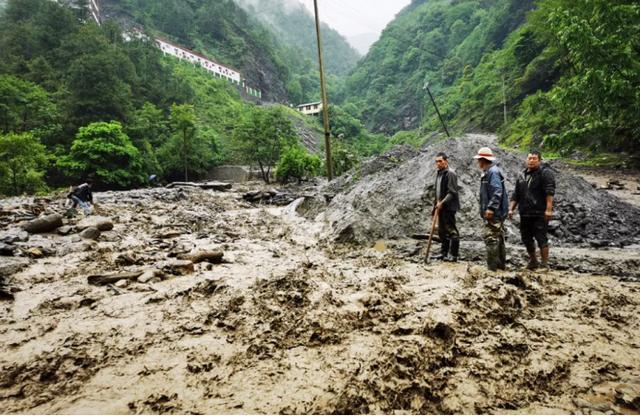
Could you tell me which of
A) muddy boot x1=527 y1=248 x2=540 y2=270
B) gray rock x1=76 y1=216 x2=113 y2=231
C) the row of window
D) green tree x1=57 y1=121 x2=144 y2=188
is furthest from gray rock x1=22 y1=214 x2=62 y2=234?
the row of window

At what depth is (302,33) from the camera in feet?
591

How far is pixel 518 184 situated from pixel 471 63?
7870 centimetres

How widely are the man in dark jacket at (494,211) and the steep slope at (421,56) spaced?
238ft

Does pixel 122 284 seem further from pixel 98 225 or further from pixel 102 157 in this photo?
pixel 102 157

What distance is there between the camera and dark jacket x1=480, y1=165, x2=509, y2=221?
494cm

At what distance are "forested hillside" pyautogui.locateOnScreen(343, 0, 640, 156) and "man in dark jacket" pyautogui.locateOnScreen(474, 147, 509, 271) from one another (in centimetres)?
818

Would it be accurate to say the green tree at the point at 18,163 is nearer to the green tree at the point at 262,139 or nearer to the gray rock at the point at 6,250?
the gray rock at the point at 6,250

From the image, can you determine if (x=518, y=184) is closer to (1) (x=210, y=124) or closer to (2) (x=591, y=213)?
(2) (x=591, y=213)

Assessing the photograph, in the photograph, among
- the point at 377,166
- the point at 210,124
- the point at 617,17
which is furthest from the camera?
the point at 210,124

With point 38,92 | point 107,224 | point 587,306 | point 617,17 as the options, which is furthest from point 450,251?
point 38,92

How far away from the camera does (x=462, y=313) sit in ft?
11.1

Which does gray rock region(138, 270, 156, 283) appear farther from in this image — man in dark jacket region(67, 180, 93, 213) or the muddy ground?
man in dark jacket region(67, 180, 93, 213)

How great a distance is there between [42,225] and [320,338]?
8.52 meters

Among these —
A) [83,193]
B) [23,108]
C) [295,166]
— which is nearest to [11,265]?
[83,193]
